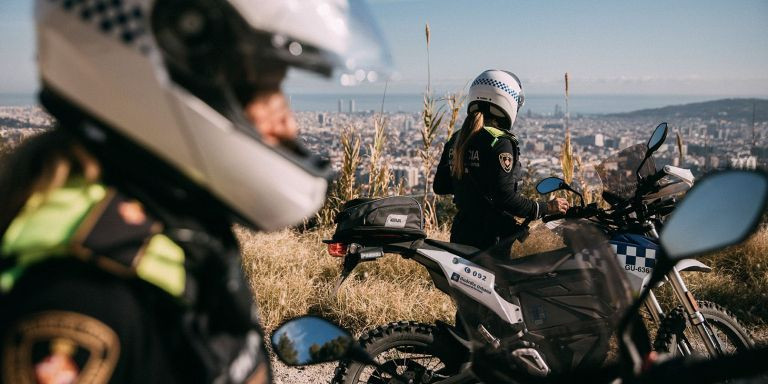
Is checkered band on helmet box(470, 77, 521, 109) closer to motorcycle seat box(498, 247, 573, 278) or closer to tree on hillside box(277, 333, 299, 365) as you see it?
motorcycle seat box(498, 247, 573, 278)

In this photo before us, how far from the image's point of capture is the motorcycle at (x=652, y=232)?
2.82m

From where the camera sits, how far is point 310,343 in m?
1.51

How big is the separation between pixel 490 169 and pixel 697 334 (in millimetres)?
1496

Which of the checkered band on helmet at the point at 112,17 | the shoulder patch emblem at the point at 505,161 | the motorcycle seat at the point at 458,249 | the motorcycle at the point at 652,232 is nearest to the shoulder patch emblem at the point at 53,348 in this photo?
the checkered band on helmet at the point at 112,17

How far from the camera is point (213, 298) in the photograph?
0.86 m

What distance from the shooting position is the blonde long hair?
3.73 m

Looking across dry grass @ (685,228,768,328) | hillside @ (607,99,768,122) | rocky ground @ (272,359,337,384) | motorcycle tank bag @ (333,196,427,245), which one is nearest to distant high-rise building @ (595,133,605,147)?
hillside @ (607,99,768,122)

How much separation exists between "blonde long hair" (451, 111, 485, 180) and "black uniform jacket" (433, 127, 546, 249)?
0.10 ft

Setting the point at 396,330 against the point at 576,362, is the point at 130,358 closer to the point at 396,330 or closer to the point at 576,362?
the point at 576,362

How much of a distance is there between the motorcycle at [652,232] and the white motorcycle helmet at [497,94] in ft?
2.23

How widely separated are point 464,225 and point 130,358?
10.2 ft

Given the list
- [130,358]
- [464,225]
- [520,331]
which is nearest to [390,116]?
[464,225]

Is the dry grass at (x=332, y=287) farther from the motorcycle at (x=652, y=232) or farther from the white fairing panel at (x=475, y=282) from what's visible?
the motorcycle at (x=652, y=232)

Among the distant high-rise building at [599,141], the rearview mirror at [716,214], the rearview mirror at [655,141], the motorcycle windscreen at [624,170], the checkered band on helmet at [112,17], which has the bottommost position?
the distant high-rise building at [599,141]
